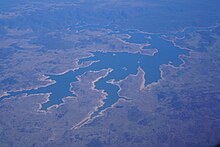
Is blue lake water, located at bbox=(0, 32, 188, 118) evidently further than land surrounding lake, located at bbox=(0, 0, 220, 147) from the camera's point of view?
Yes

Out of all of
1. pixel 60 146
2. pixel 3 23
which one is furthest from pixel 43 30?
pixel 60 146

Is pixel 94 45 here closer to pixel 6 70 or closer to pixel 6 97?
pixel 6 70

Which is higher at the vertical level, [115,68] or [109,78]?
[109,78]

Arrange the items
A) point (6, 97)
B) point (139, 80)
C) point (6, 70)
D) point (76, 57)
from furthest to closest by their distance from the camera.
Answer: point (76, 57) → point (6, 70) → point (139, 80) → point (6, 97)

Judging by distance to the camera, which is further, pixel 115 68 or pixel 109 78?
pixel 115 68

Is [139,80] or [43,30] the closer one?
[139,80]

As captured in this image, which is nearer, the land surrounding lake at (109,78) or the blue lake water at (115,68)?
the land surrounding lake at (109,78)

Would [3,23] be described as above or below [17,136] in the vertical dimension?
below

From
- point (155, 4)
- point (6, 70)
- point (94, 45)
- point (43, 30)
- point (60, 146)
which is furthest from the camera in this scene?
point (155, 4)
